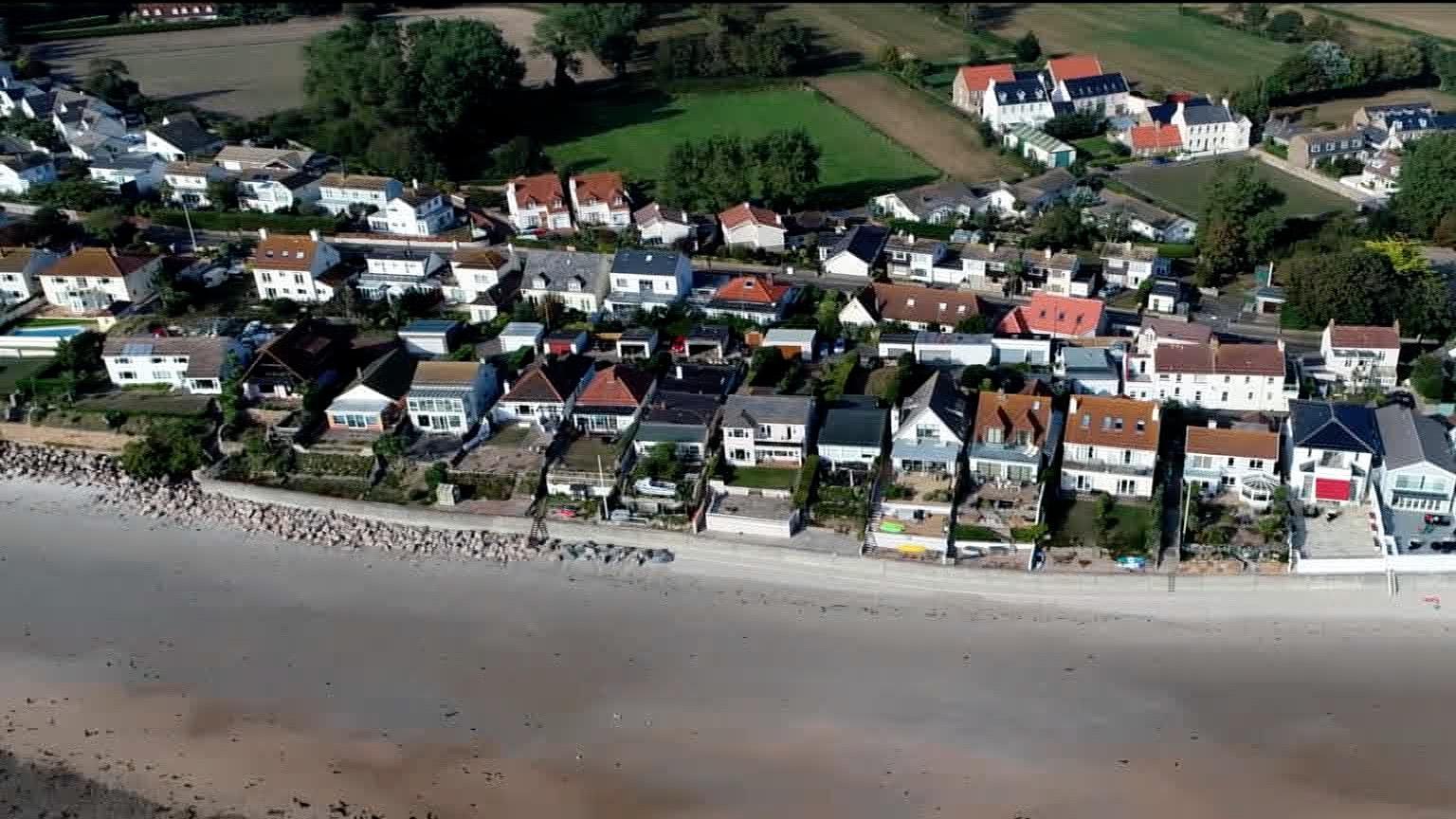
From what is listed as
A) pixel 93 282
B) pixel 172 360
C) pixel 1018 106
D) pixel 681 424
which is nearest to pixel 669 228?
pixel 681 424

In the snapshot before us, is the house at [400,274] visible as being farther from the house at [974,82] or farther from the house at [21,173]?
the house at [974,82]

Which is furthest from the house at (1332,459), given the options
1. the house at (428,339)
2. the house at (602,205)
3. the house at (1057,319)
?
the house at (602,205)

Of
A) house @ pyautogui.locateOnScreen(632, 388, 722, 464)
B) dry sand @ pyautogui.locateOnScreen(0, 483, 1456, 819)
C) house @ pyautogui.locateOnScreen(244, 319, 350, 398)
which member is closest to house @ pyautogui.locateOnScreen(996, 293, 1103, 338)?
house @ pyautogui.locateOnScreen(632, 388, 722, 464)

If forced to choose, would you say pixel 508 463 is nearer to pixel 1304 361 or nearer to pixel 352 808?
pixel 352 808

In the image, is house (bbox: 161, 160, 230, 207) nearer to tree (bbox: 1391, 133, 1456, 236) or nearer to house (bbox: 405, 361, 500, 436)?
house (bbox: 405, 361, 500, 436)

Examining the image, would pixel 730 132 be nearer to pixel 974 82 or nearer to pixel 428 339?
pixel 974 82

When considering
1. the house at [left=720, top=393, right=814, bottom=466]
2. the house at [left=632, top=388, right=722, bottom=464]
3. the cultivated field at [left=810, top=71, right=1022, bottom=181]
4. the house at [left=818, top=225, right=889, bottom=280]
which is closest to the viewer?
the house at [left=720, top=393, right=814, bottom=466]
